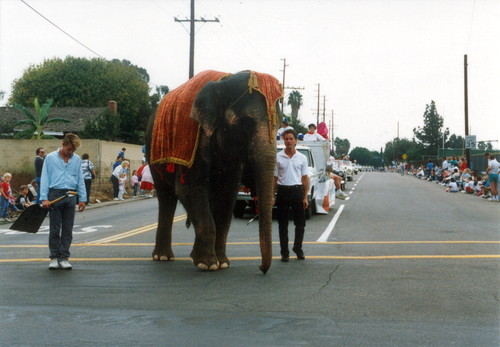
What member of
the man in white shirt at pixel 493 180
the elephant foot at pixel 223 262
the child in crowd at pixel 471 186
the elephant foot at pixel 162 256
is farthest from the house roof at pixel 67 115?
the elephant foot at pixel 223 262

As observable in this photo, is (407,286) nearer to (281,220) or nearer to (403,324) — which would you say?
(403,324)

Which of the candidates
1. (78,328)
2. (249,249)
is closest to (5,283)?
(78,328)

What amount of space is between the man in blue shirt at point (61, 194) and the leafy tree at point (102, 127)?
141 ft

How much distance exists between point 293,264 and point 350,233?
471cm

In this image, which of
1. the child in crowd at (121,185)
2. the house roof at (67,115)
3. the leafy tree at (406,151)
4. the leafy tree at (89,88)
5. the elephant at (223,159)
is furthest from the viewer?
the leafy tree at (406,151)

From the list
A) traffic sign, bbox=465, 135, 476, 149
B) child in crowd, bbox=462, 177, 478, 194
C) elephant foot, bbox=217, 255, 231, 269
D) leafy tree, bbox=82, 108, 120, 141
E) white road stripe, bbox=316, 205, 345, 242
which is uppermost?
leafy tree, bbox=82, 108, 120, 141

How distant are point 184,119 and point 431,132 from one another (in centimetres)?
12104

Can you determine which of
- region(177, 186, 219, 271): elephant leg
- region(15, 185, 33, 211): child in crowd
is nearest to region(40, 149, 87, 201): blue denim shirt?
region(177, 186, 219, 271): elephant leg

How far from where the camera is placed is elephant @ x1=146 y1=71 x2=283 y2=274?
832cm

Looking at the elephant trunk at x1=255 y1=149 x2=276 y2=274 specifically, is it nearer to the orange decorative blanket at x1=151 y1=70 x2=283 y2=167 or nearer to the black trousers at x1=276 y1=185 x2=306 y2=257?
the orange decorative blanket at x1=151 y1=70 x2=283 y2=167

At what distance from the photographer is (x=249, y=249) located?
37.0 ft

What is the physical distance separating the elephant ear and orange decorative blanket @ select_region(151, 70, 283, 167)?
0.83 ft

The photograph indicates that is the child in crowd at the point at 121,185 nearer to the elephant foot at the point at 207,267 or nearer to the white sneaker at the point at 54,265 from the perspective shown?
the white sneaker at the point at 54,265

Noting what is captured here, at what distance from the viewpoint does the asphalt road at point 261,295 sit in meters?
5.51
